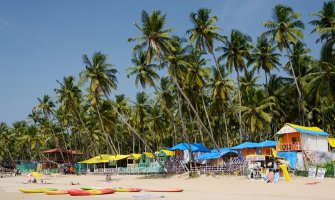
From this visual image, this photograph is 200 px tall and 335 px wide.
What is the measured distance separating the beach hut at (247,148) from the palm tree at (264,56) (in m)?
11.6

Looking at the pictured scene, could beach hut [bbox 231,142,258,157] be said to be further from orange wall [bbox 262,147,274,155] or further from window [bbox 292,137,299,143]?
window [bbox 292,137,299,143]

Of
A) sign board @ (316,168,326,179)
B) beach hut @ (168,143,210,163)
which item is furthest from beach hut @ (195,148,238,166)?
sign board @ (316,168,326,179)

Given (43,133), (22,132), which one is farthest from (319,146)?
(22,132)

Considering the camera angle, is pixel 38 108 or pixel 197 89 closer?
pixel 197 89

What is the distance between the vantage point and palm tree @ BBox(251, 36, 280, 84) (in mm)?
46719

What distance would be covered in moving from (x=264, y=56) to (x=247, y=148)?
1312 centimetres

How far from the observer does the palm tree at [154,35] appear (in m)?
37.8

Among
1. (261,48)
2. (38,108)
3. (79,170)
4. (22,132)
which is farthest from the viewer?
(22,132)

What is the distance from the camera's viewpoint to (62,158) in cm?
7775

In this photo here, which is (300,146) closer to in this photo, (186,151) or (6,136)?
(186,151)

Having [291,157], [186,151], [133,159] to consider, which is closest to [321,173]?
[291,157]

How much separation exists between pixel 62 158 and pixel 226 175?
52.6m

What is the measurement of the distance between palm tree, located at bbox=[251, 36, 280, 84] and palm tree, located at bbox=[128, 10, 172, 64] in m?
14.2

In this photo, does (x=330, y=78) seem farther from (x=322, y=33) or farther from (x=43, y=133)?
(x=43, y=133)
